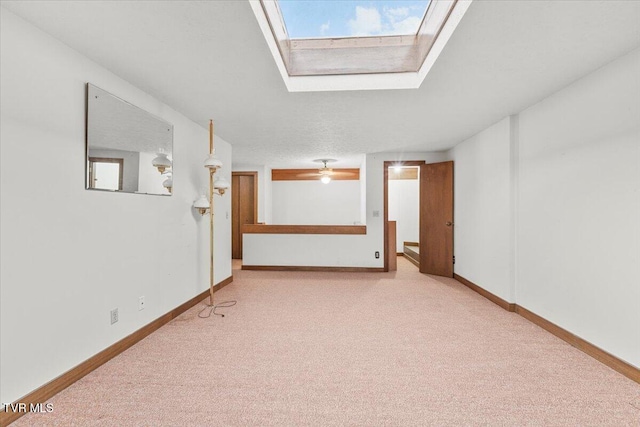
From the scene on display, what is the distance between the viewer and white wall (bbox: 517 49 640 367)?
196 centimetres

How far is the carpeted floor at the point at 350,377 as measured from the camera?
1577 mm

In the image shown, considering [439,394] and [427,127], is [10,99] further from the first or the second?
[427,127]

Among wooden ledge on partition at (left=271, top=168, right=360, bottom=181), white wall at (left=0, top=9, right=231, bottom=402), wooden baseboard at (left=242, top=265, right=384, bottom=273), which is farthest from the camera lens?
wooden ledge on partition at (left=271, top=168, right=360, bottom=181)

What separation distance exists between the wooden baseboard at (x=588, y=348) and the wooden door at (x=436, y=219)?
6.70 ft

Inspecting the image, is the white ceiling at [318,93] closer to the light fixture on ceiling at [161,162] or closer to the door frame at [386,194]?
the light fixture on ceiling at [161,162]

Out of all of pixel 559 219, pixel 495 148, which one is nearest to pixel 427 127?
pixel 495 148

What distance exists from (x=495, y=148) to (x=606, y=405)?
284cm

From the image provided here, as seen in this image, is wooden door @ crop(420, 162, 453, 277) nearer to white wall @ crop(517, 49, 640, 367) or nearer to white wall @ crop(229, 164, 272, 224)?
white wall @ crop(517, 49, 640, 367)

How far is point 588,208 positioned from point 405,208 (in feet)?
18.4

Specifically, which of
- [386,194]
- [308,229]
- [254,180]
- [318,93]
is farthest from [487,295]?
[254,180]

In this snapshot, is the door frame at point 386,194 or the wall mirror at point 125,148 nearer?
the wall mirror at point 125,148

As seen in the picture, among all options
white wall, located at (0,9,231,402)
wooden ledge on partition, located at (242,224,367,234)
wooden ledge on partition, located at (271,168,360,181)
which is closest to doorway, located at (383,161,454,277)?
wooden ledge on partition, located at (242,224,367,234)

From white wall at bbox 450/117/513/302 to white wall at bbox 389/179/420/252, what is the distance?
2.85 m


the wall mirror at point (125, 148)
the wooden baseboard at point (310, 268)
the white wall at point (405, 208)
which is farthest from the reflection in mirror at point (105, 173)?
the white wall at point (405, 208)
